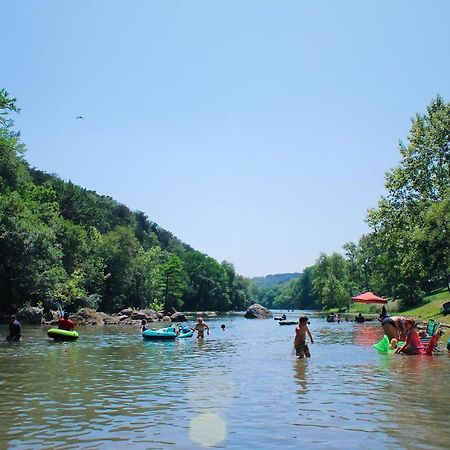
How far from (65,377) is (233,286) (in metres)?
158

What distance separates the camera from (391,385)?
51.8 feet

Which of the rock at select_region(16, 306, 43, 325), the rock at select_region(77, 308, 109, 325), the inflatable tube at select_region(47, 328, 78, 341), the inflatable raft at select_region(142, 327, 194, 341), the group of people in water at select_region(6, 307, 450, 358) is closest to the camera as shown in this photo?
the group of people in water at select_region(6, 307, 450, 358)

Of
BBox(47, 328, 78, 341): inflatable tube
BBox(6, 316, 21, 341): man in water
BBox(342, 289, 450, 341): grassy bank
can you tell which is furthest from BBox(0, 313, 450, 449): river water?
BBox(342, 289, 450, 341): grassy bank

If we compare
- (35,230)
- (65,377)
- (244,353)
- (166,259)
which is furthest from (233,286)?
(65,377)

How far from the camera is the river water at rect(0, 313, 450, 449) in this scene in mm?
9672

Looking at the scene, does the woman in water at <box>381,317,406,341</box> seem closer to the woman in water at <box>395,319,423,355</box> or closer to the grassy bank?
the grassy bank

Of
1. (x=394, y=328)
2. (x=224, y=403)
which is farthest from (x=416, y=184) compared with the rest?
(x=224, y=403)

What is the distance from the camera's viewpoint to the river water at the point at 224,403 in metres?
9.67

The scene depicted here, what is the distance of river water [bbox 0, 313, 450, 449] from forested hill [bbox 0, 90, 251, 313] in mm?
29285

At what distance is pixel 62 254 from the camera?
61.2 metres

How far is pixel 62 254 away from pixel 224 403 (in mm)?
51441

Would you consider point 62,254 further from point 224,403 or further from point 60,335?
point 224,403

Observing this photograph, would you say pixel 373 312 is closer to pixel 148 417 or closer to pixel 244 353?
pixel 244 353

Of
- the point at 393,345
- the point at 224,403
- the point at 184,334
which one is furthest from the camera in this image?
the point at 184,334
